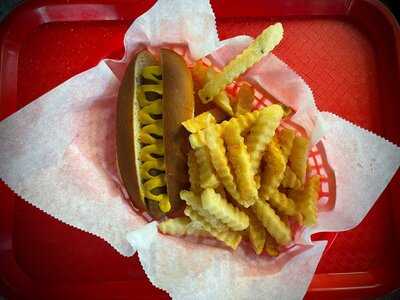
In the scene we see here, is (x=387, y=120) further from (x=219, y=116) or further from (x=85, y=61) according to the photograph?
(x=85, y=61)

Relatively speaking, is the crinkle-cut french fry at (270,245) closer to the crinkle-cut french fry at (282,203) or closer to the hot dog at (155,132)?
the crinkle-cut french fry at (282,203)

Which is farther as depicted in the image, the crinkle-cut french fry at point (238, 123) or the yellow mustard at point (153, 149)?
the yellow mustard at point (153, 149)

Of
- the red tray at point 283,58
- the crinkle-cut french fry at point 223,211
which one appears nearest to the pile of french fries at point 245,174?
the crinkle-cut french fry at point 223,211

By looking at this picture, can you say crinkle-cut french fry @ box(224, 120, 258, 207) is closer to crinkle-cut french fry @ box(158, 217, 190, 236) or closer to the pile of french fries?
the pile of french fries

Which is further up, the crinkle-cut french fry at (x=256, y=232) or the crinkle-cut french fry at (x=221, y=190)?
the crinkle-cut french fry at (x=221, y=190)

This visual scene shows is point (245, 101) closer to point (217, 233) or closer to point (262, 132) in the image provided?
point (262, 132)

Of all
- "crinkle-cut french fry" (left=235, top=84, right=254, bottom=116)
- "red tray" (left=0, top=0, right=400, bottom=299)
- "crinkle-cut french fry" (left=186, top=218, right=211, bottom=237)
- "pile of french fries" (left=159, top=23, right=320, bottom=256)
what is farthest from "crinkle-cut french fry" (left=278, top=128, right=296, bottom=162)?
"red tray" (left=0, top=0, right=400, bottom=299)

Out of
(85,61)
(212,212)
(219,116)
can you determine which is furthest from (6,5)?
(212,212)
